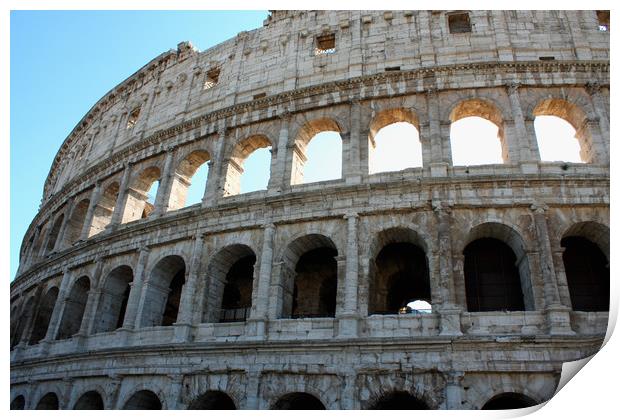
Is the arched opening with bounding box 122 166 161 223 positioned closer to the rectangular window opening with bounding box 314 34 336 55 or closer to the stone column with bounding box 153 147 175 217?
the stone column with bounding box 153 147 175 217

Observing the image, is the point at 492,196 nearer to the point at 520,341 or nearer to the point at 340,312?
the point at 520,341

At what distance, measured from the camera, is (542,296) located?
10.7 meters

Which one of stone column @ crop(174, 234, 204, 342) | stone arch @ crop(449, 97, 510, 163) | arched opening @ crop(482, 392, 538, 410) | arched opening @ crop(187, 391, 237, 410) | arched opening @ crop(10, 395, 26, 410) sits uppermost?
stone arch @ crop(449, 97, 510, 163)

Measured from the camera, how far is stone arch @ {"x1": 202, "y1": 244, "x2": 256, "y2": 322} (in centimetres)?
1354

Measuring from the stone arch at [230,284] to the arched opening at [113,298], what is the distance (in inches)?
139

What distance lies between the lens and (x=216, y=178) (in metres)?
15.2

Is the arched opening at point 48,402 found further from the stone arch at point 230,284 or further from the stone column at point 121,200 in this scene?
the stone arch at point 230,284

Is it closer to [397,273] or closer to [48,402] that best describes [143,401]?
[48,402]

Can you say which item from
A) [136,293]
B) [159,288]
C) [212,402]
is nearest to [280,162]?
[159,288]

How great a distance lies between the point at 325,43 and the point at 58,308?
13492 mm

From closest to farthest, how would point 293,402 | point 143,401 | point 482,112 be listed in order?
point 293,402 < point 143,401 < point 482,112

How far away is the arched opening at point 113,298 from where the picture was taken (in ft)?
50.8

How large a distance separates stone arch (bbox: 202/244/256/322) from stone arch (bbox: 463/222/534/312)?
6.17 metres

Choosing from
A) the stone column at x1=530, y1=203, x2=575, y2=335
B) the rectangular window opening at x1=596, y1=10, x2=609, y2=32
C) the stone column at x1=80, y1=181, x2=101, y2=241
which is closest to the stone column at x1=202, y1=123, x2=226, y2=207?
the stone column at x1=80, y1=181, x2=101, y2=241
